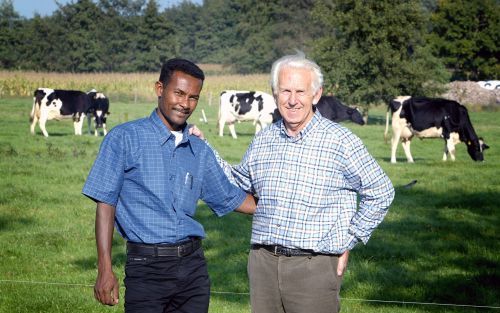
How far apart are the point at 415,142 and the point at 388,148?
13.5 ft

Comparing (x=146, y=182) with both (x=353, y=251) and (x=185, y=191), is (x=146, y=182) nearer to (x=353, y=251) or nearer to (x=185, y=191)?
(x=185, y=191)

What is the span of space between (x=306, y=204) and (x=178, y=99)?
937 millimetres

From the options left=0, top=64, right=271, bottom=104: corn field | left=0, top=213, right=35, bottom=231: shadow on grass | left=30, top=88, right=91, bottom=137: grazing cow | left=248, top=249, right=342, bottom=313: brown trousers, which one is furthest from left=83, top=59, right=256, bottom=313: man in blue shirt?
left=0, top=64, right=271, bottom=104: corn field

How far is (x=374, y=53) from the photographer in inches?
1684

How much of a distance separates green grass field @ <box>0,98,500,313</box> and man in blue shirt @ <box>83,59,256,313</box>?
328 cm

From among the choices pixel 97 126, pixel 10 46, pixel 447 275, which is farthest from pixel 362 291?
pixel 10 46

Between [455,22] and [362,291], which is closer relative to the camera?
[362,291]

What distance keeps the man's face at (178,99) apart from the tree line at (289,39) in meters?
38.4

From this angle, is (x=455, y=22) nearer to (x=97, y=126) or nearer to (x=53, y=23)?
(x=53, y=23)

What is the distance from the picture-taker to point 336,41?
45094mm

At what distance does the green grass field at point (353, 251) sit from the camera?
8.75 meters

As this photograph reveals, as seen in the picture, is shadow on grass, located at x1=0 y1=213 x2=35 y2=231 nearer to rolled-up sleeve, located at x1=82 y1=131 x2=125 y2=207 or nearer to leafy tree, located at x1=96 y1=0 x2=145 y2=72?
rolled-up sleeve, located at x1=82 y1=131 x2=125 y2=207

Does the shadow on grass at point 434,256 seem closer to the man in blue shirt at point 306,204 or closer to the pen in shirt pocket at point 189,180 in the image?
the man in blue shirt at point 306,204

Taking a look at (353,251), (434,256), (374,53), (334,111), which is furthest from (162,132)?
(374,53)
